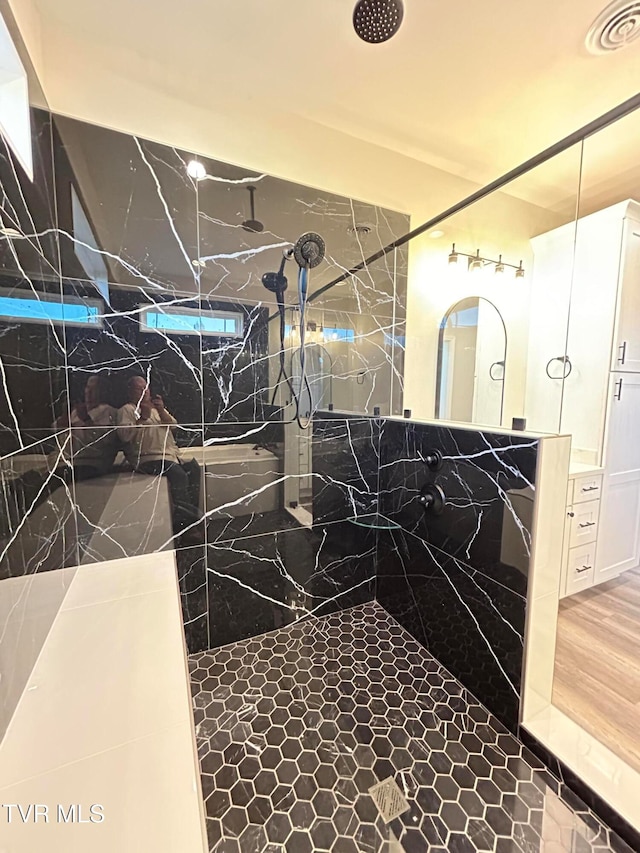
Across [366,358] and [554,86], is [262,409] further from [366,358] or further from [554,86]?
[554,86]

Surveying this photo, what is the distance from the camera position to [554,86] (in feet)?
5.26

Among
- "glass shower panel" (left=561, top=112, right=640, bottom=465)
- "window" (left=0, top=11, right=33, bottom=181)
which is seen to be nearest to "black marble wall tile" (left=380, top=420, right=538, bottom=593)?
"glass shower panel" (left=561, top=112, right=640, bottom=465)

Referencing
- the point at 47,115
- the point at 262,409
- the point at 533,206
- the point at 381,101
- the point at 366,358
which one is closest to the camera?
the point at 47,115

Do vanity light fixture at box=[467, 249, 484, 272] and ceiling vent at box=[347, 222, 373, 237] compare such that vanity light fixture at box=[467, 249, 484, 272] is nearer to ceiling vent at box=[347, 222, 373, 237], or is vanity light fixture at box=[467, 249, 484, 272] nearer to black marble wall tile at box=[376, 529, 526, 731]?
ceiling vent at box=[347, 222, 373, 237]

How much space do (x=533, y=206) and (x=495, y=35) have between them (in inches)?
31.5

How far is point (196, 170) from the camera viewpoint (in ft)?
5.14

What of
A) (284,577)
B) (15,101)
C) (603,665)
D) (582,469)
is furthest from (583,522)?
(15,101)

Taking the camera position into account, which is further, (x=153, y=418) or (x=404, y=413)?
(x=404, y=413)

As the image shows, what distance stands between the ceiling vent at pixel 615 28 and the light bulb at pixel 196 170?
5.33 ft

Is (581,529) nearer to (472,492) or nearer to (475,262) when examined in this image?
(472,492)

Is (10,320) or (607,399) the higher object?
(10,320)

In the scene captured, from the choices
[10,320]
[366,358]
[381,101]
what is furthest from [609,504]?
[10,320]

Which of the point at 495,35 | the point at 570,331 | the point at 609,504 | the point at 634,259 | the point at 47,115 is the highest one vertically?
the point at 495,35

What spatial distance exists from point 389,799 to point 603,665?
133cm
